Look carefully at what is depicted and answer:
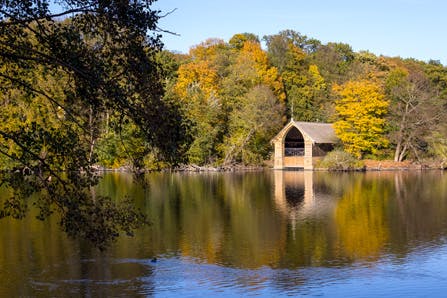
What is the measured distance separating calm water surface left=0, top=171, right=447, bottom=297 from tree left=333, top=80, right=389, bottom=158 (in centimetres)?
1993

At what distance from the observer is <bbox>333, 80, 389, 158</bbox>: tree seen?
45.4 meters

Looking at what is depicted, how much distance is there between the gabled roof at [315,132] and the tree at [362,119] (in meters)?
Answer: 0.99

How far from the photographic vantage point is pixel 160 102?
8.53 m

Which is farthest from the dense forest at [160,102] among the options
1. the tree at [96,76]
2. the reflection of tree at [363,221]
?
the reflection of tree at [363,221]

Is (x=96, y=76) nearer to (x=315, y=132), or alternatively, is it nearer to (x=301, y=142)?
(x=315, y=132)

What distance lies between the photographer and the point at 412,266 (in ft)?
43.5

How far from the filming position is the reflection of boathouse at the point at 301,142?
4638 centimetres

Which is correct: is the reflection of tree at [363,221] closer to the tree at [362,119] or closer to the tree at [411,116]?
the tree at [362,119]

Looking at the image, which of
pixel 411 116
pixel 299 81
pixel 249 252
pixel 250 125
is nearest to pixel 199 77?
pixel 250 125

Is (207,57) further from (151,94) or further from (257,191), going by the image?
(151,94)

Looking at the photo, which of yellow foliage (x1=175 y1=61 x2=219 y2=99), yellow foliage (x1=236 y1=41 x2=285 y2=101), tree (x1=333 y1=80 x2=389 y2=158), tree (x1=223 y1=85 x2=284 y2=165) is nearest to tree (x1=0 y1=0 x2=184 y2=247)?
tree (x1=223 y1=85 x2=284 y2=165)

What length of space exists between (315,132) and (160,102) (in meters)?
39.1

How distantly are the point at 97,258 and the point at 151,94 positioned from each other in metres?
6.56

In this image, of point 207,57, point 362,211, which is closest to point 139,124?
point 362,211
